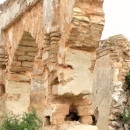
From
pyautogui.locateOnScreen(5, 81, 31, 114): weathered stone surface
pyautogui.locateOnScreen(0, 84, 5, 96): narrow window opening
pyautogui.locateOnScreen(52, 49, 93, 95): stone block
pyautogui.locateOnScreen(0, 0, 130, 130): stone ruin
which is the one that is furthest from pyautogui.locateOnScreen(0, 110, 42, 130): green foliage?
pyautogui.locateOnScreen(0, 84, 5, 96): narrow window opening

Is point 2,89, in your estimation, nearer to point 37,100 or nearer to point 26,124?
point 37,100

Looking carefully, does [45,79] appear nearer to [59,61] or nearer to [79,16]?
[59,61]

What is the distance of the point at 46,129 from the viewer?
21.8 feet

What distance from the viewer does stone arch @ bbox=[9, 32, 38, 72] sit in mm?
9383

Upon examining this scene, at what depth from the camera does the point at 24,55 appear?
31.7ft

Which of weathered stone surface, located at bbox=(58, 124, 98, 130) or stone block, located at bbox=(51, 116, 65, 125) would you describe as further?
stone block, located at bbox=(51, 116, 65, 125)

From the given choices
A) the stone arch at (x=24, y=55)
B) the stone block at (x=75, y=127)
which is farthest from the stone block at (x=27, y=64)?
the stone block at (x=75, y=127)

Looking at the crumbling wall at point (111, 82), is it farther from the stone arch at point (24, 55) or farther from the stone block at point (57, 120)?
the stone block at point (57, 120)

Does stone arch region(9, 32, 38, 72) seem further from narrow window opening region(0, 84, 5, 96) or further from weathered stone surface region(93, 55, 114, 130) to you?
weathered stone surface region(93, 55, 114, 130)

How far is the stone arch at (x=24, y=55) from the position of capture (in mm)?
9383

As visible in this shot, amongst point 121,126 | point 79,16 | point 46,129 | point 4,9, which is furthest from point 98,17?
point 121,126

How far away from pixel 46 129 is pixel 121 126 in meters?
5.69

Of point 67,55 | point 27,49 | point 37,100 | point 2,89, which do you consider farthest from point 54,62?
point 2,89

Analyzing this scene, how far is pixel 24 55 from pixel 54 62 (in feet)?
9.60
